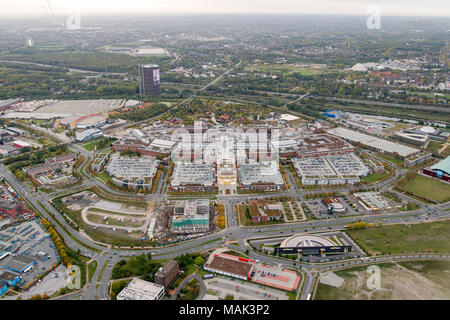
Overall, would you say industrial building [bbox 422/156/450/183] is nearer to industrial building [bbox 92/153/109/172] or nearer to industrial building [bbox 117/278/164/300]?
industrial building [bbox 117/278/164/300]

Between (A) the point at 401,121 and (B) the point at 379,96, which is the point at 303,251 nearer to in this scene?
(A) the point at 401,121

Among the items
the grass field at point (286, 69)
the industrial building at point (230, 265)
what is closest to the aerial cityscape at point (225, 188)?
the industrial building at point (230, 265)

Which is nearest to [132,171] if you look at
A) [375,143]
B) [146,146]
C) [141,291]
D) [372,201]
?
[146,146]

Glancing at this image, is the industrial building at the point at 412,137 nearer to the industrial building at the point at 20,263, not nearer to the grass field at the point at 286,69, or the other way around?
the grass field at the point at 286,69

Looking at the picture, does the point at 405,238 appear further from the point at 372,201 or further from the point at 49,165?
the point at 49,165

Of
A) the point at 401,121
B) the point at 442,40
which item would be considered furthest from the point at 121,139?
the point at 442,40
